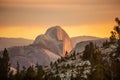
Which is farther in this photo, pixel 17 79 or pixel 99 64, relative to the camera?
pixel 17 79

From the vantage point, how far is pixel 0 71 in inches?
7761

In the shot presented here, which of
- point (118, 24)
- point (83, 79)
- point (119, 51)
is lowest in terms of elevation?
point (83, 79)

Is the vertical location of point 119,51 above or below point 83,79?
above

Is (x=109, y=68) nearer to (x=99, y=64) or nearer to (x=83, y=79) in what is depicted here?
(x=99, y=64)

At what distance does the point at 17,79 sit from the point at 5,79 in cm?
884

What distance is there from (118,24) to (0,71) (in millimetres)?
66574

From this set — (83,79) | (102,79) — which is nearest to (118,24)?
(83,79)

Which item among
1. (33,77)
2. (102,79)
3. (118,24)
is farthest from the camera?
(118,24)

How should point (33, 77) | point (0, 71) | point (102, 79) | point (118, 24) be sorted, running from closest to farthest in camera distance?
point (102, 79), point (33, 77), point (118, 24), point (0, 71)

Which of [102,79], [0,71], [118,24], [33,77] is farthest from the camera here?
[0,71]

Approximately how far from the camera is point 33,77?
16962 cm

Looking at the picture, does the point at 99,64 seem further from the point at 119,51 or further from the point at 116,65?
the point at 119,51

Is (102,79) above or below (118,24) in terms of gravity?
below

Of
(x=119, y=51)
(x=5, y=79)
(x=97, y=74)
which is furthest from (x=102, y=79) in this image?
(x=5, y=79)
